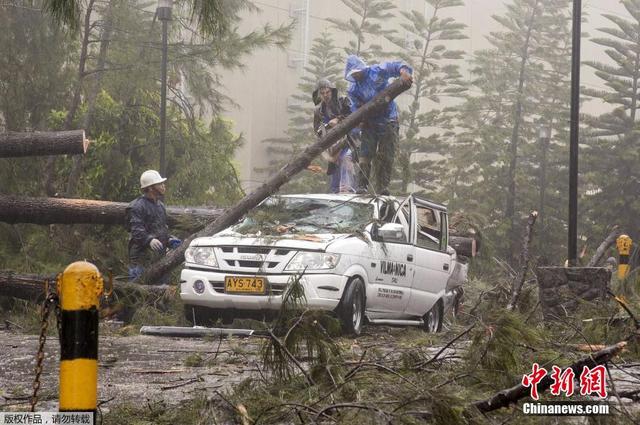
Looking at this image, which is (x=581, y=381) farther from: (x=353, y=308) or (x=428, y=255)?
(x=428, y=255)

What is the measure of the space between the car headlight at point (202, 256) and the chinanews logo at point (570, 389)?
6.85 m

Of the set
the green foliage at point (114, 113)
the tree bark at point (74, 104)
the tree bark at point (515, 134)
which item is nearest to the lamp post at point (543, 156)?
the tree bark at point (515, 134)

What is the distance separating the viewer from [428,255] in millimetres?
14281

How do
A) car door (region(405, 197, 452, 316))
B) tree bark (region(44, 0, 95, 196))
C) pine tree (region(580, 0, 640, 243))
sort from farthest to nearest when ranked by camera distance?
pine tree (region(580, 0, 640, 243)) < tree bark (region(44, 0, 95, 196)) < car door (region(405, 197, 452, 316))

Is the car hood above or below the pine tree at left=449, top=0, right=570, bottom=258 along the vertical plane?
below

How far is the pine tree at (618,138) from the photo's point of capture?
5381 cm

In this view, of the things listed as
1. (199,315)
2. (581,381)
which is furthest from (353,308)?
(581,381)

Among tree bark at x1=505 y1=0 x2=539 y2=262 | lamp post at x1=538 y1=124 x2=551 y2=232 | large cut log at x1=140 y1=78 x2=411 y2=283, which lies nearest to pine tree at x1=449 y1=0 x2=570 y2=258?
tree bark at x1=505 y1=0 x2=539 y2=262

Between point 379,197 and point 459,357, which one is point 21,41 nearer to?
point 379,197

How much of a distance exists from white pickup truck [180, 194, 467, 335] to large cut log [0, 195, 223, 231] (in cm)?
267

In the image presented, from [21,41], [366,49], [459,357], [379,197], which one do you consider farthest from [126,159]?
[366,49]

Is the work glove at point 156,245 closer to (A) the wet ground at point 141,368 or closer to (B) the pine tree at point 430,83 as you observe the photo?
(A) the wet ground at point 141,368

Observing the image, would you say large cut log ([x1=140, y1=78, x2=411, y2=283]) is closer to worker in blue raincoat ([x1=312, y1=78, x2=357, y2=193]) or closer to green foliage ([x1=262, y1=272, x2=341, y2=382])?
worker in blue raincoat ([x1=312, y1=78, x2=357, y2=193])

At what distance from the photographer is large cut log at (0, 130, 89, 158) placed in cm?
1497
